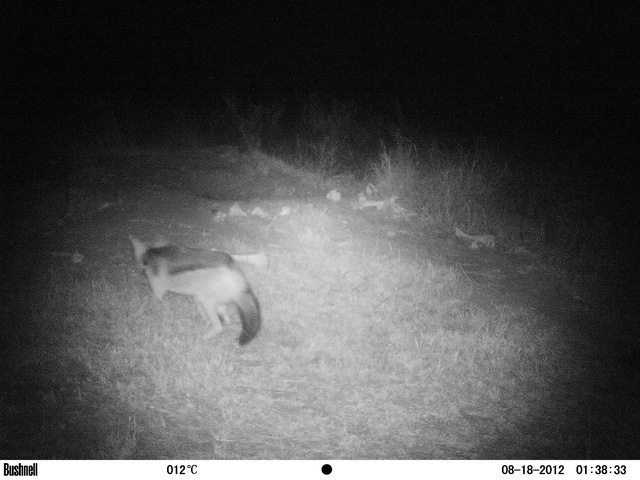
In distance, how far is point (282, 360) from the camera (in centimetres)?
435

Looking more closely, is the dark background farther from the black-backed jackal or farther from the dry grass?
the black-backed jackal

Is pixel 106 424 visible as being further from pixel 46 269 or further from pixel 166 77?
pixel 166 77

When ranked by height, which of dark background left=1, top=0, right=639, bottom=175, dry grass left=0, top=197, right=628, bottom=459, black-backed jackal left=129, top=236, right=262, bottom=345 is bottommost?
dry grass left=0, top=197, right=628, bottom=459

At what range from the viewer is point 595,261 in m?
6.61

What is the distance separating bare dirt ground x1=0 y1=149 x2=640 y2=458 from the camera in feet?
11.7

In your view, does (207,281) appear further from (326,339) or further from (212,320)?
(326,339)

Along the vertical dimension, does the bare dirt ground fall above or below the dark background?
below

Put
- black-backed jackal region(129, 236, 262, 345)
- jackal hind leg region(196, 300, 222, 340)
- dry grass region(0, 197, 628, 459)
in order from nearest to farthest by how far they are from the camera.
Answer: dry grass region(0, 197, 628, 459) < black-backed jackal region(129, 236, 262, 345) < jackal hind leg region(196, 300, 222, 340)

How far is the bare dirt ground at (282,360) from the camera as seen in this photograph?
141 inches

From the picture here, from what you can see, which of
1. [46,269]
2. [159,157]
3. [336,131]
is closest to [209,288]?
→ [46,269]

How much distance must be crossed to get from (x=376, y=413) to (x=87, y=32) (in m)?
11.9

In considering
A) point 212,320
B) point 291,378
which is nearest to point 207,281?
point 212,320

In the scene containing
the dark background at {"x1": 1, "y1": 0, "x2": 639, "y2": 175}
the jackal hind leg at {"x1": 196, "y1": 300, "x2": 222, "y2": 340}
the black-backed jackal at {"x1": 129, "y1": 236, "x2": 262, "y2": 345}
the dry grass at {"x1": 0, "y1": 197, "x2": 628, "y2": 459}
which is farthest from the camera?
the dark background at {"x1": 1, "y1": 0, "x2": 639, "y2": 175}

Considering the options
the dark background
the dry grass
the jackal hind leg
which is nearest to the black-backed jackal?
the jackal hind leg
